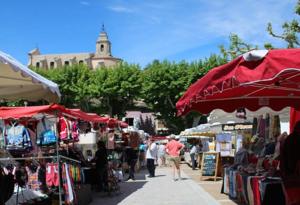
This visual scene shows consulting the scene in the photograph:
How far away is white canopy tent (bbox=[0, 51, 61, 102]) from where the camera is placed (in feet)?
16.1

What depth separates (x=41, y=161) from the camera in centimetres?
1123

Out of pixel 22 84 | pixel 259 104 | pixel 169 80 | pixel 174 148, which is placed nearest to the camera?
pixel 22 84

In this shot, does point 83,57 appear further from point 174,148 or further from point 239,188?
point 239,188

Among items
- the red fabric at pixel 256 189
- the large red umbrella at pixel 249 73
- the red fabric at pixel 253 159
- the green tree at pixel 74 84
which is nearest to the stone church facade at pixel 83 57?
the green tree at pixel 74 84

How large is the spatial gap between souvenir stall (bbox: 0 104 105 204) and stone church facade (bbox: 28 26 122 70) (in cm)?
14870

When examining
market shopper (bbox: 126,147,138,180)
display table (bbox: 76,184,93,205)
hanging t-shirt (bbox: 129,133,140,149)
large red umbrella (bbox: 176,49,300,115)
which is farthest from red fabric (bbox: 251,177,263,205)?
hanging t-shirt (bbox: 129,133,140,149)

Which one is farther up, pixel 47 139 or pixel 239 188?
pixel 47 139

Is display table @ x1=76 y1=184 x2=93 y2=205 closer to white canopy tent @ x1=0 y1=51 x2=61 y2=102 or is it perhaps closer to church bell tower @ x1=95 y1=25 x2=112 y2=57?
white canopy tent @ x1=0 y1=51 x2=61 y2=102

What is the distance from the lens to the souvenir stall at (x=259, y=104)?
5039mm

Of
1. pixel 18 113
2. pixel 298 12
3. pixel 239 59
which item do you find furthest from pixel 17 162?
pixel 298 12

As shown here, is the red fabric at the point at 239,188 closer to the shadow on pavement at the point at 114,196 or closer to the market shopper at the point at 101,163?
the shadow on pavement at the point at 114,196

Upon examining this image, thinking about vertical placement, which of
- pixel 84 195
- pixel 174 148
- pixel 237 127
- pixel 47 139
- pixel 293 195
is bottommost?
pixel 84 195

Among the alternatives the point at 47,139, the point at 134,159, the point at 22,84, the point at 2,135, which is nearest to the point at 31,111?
the point at 47,139

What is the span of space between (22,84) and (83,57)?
531ft
